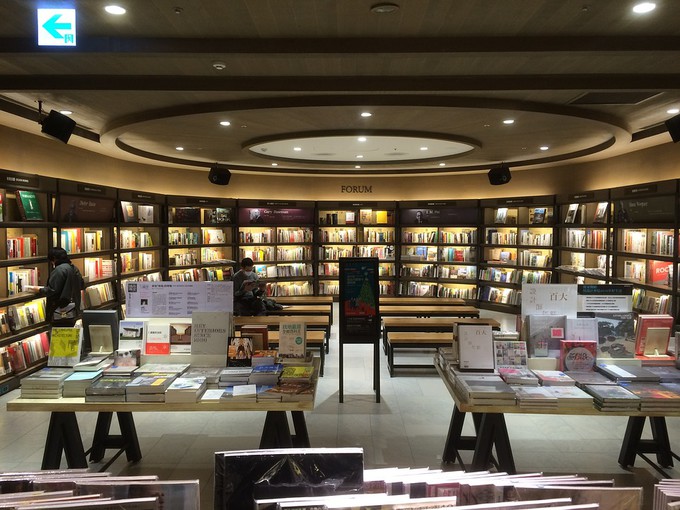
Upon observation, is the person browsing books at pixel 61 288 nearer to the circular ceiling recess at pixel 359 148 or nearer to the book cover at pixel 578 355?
the circular ceiling recess at pixel 359 148

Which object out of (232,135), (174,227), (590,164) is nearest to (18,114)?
(232,135)

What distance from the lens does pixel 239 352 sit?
3639 mm

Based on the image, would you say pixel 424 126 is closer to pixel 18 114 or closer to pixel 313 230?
pixel 18 114

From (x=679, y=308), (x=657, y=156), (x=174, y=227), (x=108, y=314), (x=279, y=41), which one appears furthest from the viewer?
(x=174, y=227)

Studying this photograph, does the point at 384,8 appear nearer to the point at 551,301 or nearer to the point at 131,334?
the point at 551,301

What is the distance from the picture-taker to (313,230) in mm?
12336

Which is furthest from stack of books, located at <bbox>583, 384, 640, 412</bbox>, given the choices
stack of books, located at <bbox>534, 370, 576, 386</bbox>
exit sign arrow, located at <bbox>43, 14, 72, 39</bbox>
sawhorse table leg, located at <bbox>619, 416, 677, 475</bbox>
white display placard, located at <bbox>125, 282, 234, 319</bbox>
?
exit sign arrow, located at <bbox>43, 14, 72, 39</bbox>

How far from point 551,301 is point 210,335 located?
2680 mm

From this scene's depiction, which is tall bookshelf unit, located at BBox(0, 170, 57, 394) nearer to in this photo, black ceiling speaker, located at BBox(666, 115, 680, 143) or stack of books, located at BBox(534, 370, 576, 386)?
stack of books, located at BBox(534, 370, 576, 386)

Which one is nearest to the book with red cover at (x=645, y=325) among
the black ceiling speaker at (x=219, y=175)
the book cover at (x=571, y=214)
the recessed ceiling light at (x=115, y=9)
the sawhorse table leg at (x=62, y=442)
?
the sawhorse table leg at (x=62, y=442)

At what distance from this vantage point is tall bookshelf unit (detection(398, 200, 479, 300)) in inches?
464

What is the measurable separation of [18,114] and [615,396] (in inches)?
262

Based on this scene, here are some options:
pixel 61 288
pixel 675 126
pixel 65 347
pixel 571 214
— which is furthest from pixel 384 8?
pixel 571 214

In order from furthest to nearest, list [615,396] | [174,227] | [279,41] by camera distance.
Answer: [174,227], [279,41], [615,396]
